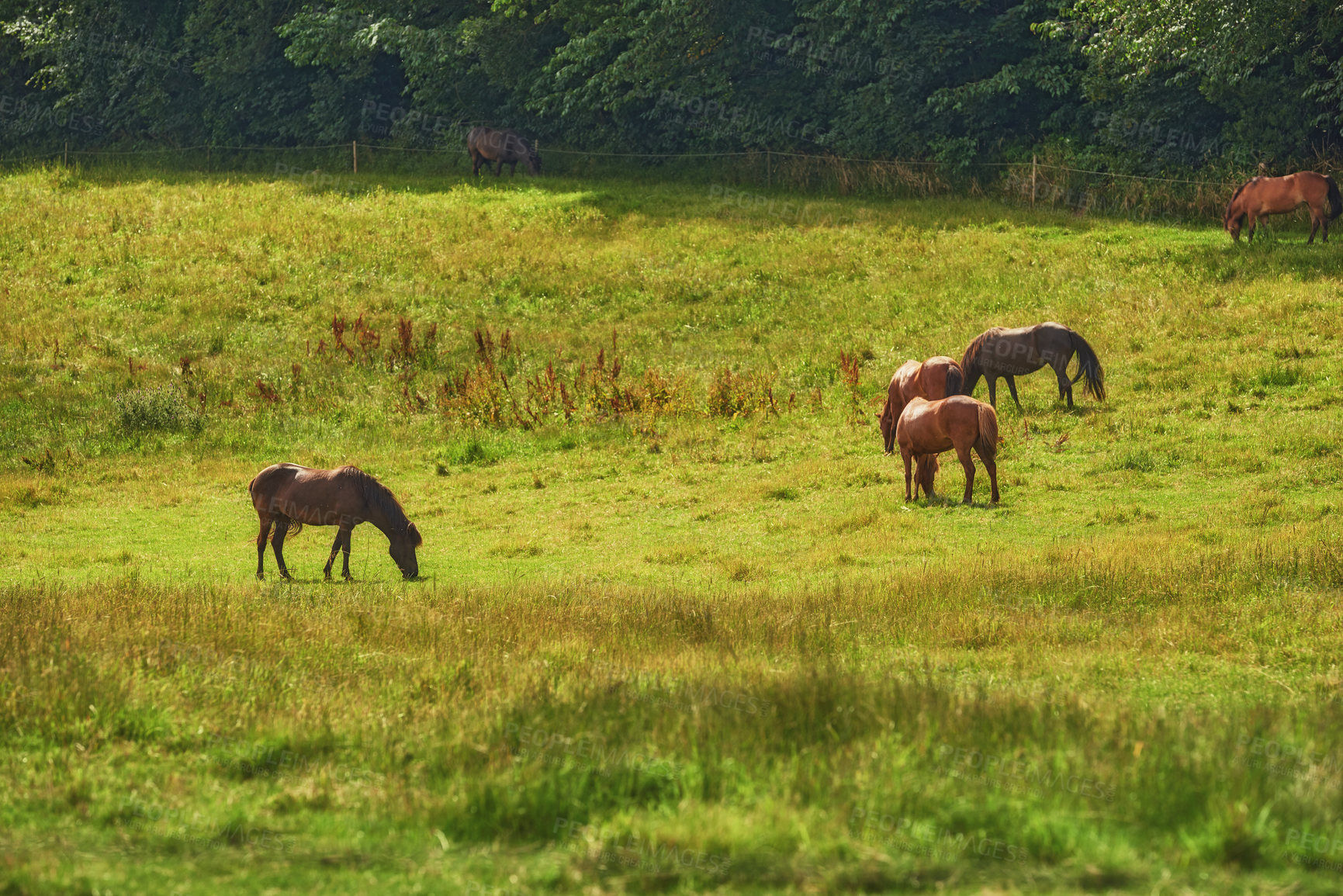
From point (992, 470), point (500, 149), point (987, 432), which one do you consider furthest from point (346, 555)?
point (500, 149)

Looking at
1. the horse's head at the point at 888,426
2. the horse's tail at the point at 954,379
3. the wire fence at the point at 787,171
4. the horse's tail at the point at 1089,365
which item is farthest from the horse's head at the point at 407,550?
the wire fence at the point at 787,171

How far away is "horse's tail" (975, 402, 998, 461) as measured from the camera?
18.0 metres

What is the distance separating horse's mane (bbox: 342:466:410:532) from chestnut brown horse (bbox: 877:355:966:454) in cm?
855

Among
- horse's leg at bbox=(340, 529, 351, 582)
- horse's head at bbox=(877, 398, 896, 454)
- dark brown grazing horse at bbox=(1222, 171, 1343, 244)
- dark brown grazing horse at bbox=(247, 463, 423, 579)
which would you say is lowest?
horse's leg at bbox=(340, 529, 351, 582)

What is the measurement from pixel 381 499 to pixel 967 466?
8437 millimetres

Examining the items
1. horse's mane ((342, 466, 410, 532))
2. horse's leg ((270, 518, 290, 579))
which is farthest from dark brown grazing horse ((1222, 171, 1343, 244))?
horse's leg ((270, 518, 290, 579))

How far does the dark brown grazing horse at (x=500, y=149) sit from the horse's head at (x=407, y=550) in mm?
33972

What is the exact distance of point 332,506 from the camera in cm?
1537

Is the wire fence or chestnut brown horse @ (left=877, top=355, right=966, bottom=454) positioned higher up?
the wire fence

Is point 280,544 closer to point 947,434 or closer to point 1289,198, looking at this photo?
point 947,434

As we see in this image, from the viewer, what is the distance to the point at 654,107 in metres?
50.9

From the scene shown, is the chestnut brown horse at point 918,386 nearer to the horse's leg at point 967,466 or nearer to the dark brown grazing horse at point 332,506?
the horse's leg at point 967,466

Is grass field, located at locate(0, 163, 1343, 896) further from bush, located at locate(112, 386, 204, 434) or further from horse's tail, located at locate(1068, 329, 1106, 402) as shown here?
horse's tail, located at locate(1068, 329, 1106, 402)

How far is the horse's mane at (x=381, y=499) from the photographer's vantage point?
50.5ft
